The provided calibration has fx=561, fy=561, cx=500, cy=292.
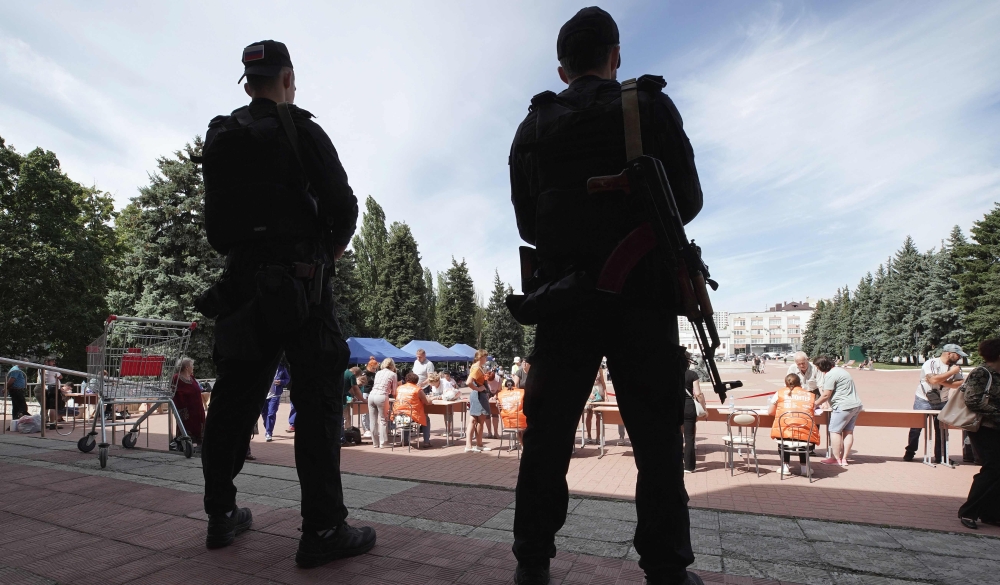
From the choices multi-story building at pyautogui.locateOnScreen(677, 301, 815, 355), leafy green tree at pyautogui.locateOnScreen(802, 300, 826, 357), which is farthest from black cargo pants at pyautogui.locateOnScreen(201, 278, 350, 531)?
multi-story building at pyautogui.locateOnScreen(677, 301, 815, 355)

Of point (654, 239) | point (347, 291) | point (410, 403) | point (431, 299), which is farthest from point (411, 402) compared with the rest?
point (431, 299)

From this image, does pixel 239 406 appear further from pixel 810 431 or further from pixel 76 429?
pixel 76 429

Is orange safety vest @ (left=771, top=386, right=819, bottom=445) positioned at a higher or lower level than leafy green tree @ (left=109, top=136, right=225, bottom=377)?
lower

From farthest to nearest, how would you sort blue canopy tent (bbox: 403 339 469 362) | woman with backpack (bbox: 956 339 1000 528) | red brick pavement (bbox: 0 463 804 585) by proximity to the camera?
blue canopy tent (bbox: 403 339 469 362)
woman with backpack (bbox: 956 339 1000 528)
red brick pavement (bbox: 0 463 804 585)

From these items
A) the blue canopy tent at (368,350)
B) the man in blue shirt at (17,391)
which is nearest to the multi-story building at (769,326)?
the blue canopy tent at (368,350)

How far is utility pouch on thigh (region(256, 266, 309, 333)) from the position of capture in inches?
92.4

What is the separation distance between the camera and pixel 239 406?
8.52 ft

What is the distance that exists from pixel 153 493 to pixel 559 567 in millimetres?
2816

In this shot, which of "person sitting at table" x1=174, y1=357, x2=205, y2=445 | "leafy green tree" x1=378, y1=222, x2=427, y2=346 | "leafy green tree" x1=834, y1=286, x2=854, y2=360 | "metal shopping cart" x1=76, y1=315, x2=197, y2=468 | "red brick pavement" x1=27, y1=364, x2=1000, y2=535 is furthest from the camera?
"leafy green tree" x1=834, y1=286, x2=854, y2=360

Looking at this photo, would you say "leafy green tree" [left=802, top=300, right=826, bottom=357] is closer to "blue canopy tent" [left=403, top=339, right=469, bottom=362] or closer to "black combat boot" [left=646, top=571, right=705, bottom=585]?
"blue canopy tent" [left=403, top=339, right=469, bottom=362]

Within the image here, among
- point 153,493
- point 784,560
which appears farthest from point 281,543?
point 784,560

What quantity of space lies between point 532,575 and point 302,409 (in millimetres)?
1172

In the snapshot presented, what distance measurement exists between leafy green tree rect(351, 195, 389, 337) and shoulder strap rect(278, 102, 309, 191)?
141 ft

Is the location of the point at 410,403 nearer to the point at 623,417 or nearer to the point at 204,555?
the point at 204,555
